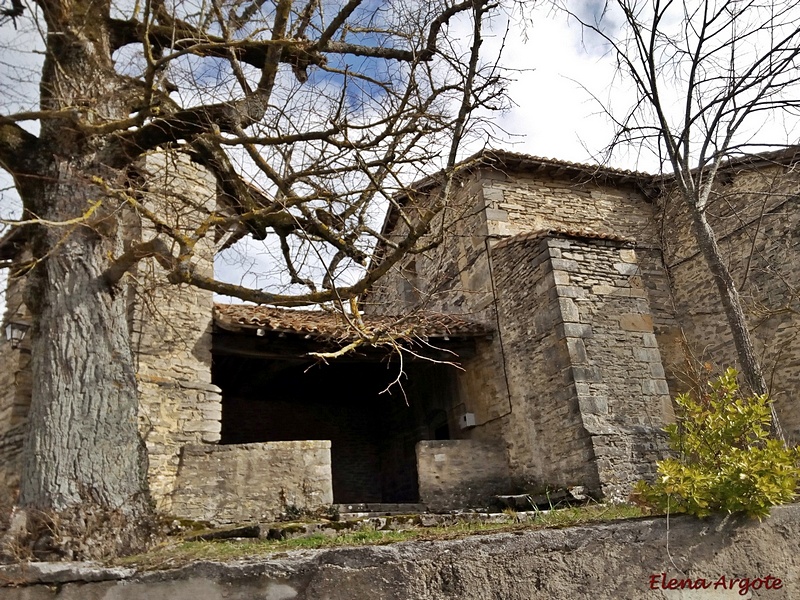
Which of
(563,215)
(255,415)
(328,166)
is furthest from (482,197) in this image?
(255,415)

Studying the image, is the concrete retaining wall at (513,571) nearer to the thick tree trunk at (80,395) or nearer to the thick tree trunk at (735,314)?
the thick tree trunk at (80,395)

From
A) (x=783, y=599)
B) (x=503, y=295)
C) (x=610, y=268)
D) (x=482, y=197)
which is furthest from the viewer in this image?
(x=482, y=197)

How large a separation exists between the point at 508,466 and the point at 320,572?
22.1 ft

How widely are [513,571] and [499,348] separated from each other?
678cm

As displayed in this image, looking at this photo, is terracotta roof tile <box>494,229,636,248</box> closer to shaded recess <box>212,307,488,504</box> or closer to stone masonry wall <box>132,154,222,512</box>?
shaded recess <box>212,307,488,504</box>

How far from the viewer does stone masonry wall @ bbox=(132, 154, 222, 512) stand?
7.49m

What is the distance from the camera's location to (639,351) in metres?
8.46

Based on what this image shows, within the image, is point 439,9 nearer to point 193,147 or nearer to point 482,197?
point 193,147

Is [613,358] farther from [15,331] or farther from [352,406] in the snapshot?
[15,331]

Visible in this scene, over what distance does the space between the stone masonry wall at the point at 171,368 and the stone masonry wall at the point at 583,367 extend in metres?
4.30

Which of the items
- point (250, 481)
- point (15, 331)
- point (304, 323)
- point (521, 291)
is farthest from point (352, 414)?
point (15, 331)

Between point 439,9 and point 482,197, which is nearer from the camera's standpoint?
point 439,9

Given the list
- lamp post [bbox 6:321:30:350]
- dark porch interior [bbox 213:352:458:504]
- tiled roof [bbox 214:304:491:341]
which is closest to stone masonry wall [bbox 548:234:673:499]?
tiled roof [bbox 214:304:491:341]

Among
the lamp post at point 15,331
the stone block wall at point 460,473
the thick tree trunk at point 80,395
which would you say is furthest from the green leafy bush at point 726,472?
the lamp post at point 15,331
